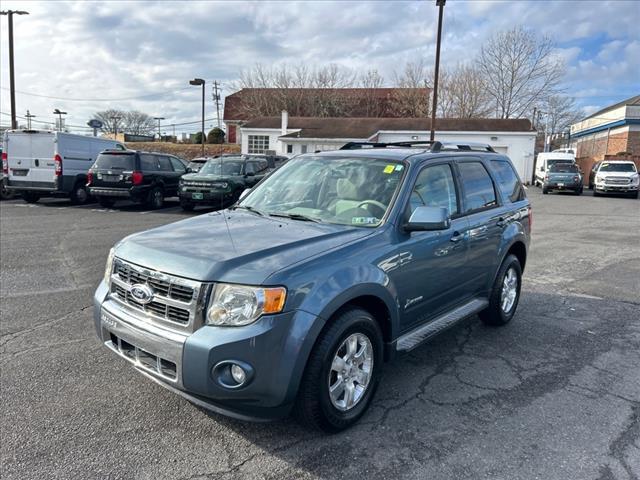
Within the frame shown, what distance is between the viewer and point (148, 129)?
9138 cm

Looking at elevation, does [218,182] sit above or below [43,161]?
below

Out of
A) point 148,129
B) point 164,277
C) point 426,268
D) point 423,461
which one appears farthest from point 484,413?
point 148,129

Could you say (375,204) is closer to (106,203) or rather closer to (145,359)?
(145,359)

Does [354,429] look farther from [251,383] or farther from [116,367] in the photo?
[116,367]

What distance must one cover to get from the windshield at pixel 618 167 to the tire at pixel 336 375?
26.4 meters

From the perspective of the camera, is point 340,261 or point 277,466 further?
point 340,261

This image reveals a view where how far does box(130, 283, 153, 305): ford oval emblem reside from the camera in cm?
295

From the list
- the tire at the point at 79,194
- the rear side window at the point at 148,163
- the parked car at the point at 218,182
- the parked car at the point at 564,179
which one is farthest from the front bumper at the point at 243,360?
the parked car at the point at 564,179

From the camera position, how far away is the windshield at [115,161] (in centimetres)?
1424

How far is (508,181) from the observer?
5414mm

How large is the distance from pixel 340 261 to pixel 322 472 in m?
1.20

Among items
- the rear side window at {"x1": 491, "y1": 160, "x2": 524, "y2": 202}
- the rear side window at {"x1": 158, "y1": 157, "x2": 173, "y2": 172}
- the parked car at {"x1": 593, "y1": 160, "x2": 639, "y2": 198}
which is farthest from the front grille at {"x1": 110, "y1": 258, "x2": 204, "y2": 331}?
the parked car at {"x1": 593, "y1": 160, "x2": 639, "y2": 198}

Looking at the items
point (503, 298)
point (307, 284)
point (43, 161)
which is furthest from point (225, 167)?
point (307, 284)

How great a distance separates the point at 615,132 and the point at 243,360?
148 ft
